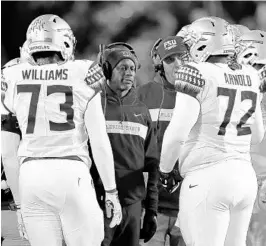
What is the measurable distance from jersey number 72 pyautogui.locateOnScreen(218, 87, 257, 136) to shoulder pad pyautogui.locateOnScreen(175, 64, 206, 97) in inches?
4.2

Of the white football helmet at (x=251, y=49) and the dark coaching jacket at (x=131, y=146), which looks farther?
the white football helmet at (x=251, y=49)

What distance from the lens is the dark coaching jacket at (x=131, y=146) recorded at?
4039 millimetres

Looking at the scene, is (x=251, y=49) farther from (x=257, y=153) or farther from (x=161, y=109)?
(x=161, y=109)

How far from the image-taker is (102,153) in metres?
3.69

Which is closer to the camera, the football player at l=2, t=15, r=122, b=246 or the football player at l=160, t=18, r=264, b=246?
the football player at l=2, t=15, r=122, b=246

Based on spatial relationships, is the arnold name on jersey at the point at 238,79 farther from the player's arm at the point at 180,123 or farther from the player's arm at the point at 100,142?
the player's arm at the point at 100,142

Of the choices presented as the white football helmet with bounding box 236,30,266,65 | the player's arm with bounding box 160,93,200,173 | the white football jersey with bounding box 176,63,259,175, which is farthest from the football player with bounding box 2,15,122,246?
the white football helmet with bounding box 236,30,266,65

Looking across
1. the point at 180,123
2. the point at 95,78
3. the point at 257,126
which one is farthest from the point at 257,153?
the point at 95,78

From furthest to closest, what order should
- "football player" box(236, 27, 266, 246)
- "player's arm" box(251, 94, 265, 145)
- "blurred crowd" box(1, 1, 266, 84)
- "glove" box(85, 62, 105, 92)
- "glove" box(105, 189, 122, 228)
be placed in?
"blurred crowd" box(1, 1, 266, 84)
"football player" box(236, 27, 266, 246)
"player's arm" box(251, 94, 265, 145)
"glove" box(105, 189, 122, 228)
"glove" box(85, 62, 105, 92)

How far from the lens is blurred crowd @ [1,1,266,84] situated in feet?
26.9

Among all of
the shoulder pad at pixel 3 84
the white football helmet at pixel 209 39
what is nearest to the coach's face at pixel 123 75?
the white football helmet at pixel 209 39

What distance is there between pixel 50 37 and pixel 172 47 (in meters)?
1.14

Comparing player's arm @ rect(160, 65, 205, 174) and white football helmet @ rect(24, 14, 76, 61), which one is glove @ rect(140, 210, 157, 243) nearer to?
player's arm @ rect(160, 65, 205, 174)

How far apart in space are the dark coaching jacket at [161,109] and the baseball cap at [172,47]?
171 millimetres
